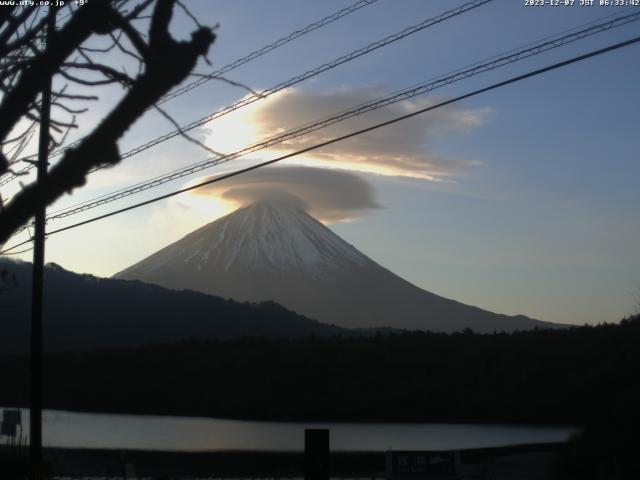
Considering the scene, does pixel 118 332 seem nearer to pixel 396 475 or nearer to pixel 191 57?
pixel 396 475

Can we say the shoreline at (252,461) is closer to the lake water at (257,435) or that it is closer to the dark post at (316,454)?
the lake water at (257,435)

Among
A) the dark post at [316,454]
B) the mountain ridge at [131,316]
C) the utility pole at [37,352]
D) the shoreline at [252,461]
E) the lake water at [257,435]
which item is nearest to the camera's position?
the dark post at [316,454]

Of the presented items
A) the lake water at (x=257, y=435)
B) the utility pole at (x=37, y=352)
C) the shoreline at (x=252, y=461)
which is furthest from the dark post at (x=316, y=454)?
the lake water at (x=257, y=435)

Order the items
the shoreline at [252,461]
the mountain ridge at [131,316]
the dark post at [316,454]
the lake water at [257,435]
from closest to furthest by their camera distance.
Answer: the dark post at [316,454], the shoreline at [252,461], the lake water at [257,435], the mountain ridge at [131,316]

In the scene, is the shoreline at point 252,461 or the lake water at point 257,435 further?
the lake water at point 257,435

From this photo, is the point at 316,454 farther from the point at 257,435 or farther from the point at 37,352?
the point at 257,435

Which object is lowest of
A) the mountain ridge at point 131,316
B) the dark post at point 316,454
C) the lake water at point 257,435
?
the lake water at point 257,435

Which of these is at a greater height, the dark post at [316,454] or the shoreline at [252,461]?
the dark post at [316,454]
